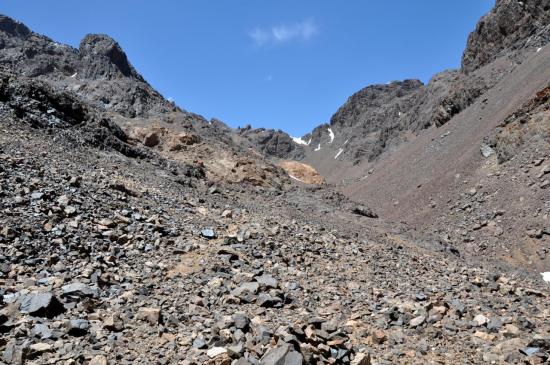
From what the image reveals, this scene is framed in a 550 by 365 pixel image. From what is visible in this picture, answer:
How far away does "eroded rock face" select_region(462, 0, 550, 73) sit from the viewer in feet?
199

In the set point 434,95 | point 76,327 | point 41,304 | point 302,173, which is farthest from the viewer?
point 434,95

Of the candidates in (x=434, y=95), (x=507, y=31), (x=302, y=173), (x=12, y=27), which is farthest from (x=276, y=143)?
(x=302, y=173)

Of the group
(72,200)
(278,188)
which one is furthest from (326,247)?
(278,188)

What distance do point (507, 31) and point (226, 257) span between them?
74.0 m

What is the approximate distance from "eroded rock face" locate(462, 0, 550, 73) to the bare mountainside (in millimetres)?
38471

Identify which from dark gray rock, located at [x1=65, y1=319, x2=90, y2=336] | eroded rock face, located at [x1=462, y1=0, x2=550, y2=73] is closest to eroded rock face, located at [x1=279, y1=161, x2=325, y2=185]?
dark gray rock, located at [x1=65, y1=319, x2=90, y2=336]

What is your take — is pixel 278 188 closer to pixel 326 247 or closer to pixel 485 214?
pixel 326 247

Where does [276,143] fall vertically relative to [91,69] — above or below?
above

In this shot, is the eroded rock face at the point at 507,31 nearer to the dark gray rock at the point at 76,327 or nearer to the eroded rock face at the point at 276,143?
the dark gray rock at the point at 76,327

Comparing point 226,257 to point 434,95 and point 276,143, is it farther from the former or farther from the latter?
point 276,143

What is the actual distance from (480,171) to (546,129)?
547 cm

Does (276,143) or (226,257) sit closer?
(226,257)

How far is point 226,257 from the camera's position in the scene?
10.7m

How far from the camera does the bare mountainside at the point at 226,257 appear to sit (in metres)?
7.03
